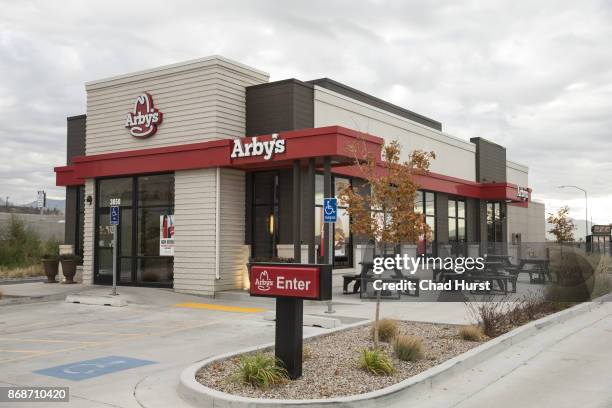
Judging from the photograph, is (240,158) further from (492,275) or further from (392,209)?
(492,275)

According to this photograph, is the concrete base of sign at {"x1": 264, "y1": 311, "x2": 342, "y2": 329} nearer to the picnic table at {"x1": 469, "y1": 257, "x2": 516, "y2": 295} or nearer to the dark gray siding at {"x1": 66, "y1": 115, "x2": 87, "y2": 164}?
the picnic table at {"x1": 469, "y1": 257, "x2": 516, "y2": 295}

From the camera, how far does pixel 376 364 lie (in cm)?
833

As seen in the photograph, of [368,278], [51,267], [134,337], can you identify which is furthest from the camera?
[51,267]

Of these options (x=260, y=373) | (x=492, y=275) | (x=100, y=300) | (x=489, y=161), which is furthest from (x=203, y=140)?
(x=489, y=161)

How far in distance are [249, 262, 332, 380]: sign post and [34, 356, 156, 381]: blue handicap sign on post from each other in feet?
8.51

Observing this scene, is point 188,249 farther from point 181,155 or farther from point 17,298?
point 17,298

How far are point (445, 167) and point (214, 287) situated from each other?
1492cm

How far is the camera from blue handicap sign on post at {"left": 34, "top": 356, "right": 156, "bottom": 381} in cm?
863

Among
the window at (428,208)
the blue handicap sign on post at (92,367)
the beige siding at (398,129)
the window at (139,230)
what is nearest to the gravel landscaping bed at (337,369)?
the blue handicap sign on post at (92,367)

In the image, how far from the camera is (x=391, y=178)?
1035 cm

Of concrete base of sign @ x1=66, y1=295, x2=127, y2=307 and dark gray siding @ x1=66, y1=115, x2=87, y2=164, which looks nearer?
concrete base of sign @ x1=66, y1=295, x2=127, y2=307

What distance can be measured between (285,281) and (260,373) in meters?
1.23

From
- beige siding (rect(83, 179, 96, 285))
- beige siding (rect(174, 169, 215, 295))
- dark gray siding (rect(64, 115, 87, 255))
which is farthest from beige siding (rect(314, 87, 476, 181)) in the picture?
dark gray siding (rect(64, 115, 87, 255))

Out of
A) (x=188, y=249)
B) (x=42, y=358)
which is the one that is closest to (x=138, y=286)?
(x=188, y=249)
